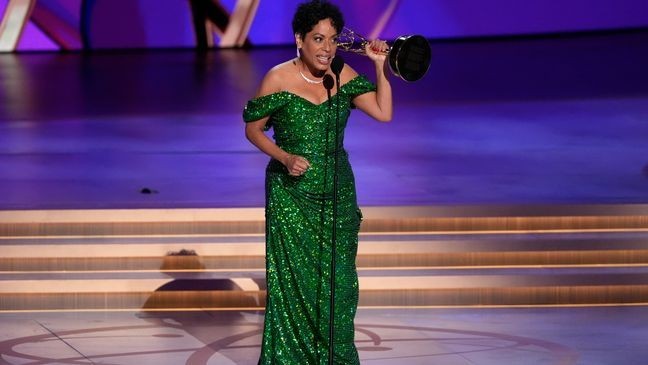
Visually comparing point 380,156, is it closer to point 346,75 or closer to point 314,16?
point 346,75

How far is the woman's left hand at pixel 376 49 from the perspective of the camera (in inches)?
194

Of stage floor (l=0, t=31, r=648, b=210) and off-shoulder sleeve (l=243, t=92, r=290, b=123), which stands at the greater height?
stage floor (l=0, t=31, r=648, b=210)

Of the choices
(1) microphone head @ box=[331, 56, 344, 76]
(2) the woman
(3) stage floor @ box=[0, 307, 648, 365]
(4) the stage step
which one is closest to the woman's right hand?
(2) the woman

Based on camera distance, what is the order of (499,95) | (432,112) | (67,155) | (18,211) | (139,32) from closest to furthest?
(18,211) → (67,155) → (432,112) → (499,95) → (139,32)

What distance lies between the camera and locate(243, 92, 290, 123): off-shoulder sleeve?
5176mm

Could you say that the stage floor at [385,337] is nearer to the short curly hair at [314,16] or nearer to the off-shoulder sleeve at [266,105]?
the off-shoulder sleeve at [266,105]

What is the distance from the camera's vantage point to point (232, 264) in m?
7.86

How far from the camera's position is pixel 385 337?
682cm

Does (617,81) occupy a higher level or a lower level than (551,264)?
higher

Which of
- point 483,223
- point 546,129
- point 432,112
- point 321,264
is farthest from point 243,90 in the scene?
point 321,264

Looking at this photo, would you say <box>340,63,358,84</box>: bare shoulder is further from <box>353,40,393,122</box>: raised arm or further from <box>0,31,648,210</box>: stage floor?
<box>0,31,648,210</box>: stage floor

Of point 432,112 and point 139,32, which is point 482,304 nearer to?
point 432,112

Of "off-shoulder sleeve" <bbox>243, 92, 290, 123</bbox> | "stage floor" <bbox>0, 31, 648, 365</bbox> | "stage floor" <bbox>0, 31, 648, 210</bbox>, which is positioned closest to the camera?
"off-shoulder sleeve" <bbox>243, 92, 290, 123</bbox>

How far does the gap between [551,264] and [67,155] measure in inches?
179
